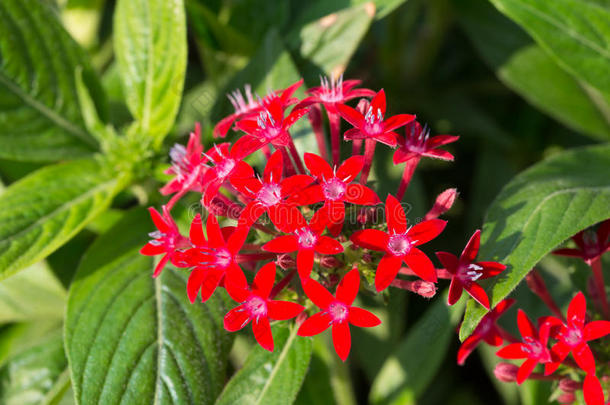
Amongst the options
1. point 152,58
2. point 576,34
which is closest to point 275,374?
point 152,58

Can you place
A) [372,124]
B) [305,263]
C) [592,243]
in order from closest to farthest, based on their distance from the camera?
[305,263] < [372,124] < [592,243]

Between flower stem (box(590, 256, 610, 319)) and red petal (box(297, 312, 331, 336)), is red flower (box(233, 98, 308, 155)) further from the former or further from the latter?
flower stem (box(590, 256, 610, 319))

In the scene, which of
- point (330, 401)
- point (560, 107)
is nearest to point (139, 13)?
point (330, 401)

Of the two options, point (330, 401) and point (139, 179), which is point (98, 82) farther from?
point (330, 401)

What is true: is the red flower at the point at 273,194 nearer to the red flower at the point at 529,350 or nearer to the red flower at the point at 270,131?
the red flower at the point at 270,131

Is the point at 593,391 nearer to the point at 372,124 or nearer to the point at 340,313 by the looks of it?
the point at 340,313

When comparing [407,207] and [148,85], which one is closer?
[407,207]
